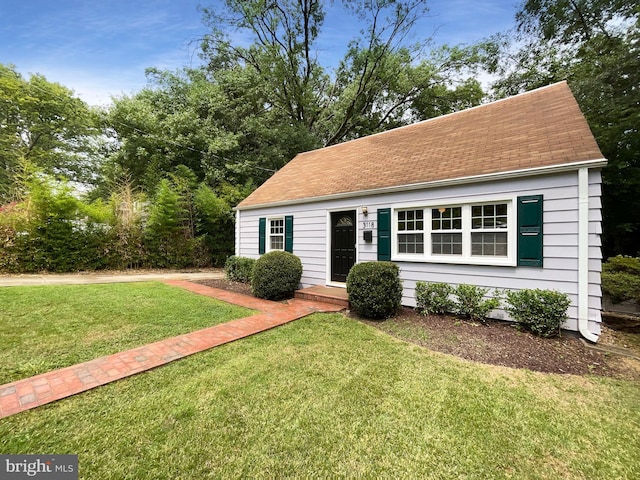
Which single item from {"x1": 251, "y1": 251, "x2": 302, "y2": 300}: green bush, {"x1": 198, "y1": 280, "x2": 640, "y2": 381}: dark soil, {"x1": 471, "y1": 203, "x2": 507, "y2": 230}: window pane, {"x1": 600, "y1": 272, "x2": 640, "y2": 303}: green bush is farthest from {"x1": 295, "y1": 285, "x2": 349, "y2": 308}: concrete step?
{"x1": 600, "y1": 272, "x2": 640, "y2": 303}: green bush

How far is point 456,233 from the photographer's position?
18.7ft

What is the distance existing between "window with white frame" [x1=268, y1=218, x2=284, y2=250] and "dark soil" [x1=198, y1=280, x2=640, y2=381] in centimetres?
417

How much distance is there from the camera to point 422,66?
16719 millimetres

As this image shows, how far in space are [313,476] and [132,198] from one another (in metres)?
12.8

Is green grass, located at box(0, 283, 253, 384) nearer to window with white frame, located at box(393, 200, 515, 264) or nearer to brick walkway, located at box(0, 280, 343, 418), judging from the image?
brick walkway, located at box(0, 280, 343, 418)

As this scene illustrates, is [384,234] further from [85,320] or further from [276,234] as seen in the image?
[85,320]

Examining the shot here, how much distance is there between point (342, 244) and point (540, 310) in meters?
4.27

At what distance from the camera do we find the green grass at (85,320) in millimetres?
3465

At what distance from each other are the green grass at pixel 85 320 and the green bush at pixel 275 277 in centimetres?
99

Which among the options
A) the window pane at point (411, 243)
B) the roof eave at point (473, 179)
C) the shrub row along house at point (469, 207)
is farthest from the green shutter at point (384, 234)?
the roof eave at point (473, 179)

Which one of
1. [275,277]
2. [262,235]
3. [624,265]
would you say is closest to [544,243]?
[624,265]

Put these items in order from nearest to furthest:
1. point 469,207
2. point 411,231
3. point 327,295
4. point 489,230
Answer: point 489,230 → point 469,207 → point 411,231 → point 327,295

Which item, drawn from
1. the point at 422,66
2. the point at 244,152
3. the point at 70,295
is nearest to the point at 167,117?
the point at 244,152

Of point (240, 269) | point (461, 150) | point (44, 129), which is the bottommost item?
point (240, 269)
